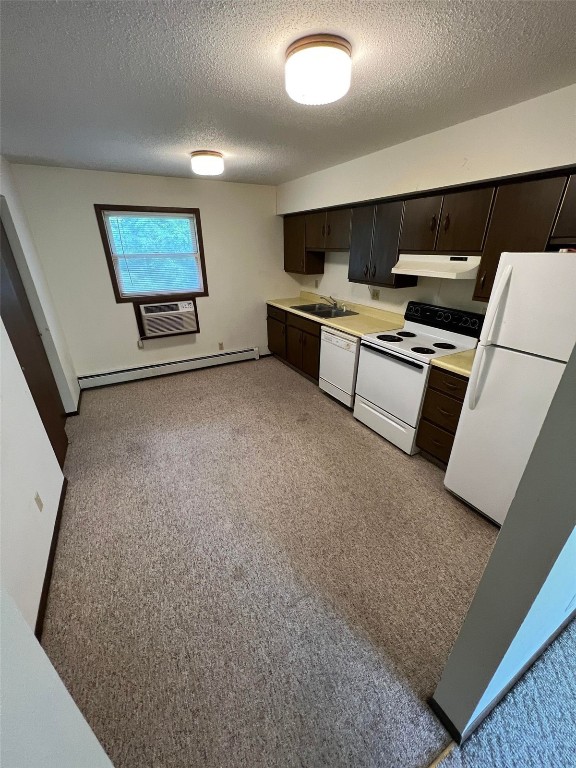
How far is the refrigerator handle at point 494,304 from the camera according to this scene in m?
1.68

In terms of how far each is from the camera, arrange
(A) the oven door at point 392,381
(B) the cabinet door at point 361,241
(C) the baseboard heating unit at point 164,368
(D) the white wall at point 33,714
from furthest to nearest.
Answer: (C) the baseboard heating unit at point 164,368 < (B) the cabinet door at point 361,241 < (A) the oven door at point 392,381 < (D) the white wall at point 33,714

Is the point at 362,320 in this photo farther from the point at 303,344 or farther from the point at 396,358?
the point at 396,358

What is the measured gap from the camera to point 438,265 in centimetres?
251

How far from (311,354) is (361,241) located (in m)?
1.40

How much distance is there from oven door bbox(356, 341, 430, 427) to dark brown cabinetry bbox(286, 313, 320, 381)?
831 mm

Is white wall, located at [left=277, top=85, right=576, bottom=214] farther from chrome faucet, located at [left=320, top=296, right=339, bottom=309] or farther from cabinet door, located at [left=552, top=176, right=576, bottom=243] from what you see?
chrome faucet, located at [left=320, top=296, right=339, bottom=309]

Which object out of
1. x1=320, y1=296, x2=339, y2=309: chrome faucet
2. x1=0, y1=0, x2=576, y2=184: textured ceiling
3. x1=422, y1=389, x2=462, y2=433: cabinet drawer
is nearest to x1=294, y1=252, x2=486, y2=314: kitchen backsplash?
x1=320, y1=296, x2=339, y2=309: chrome faucet

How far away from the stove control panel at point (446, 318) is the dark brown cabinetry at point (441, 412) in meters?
0.58

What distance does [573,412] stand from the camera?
2.21 ft

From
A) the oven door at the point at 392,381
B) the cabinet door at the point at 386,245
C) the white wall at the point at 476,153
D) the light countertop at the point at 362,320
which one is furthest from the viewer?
the light countertop at the point at 362,320

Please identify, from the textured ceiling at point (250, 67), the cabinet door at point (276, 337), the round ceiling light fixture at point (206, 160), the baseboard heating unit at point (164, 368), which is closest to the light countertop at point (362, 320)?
the cabinet door at point (276, 337)

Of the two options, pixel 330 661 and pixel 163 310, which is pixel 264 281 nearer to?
pixel 163 310

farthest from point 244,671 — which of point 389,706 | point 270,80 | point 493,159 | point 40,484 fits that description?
point 493,159

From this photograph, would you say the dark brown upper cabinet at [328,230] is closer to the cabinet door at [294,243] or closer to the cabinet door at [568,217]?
the cabinet door at [294,243]
